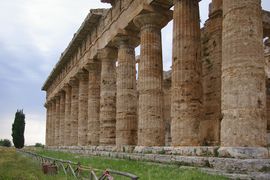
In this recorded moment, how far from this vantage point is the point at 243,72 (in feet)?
35.1

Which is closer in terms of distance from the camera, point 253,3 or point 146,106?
point 253,3

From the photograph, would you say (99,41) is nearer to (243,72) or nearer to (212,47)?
(212,47)

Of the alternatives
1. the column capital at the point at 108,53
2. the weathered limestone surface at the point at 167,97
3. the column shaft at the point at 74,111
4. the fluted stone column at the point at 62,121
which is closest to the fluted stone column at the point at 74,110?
the column shaft at the point at 74,111

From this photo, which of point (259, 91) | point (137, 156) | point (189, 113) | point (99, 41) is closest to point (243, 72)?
point (259, 91)

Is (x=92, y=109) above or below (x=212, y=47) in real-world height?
below

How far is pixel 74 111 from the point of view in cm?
3212

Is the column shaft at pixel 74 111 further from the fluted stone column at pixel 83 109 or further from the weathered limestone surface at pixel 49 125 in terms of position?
the weathered limestone surface at pixel 49 125

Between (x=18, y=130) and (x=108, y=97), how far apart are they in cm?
5297

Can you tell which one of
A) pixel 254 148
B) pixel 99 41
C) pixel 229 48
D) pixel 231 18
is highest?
pixel 99 41

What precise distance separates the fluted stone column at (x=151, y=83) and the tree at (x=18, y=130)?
5817 cm

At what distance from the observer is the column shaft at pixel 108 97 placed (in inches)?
893

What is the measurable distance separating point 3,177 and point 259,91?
9.82m

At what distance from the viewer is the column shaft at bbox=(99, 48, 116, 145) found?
22.7 meters

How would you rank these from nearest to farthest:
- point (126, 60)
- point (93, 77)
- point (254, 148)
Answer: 1. point (254, 148)
2. point (126, 60)
3. point (93, 77)
